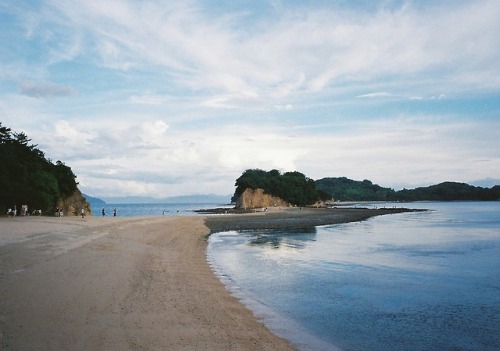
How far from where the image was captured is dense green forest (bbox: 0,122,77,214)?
43625mm

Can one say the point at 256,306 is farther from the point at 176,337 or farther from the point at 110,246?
the point at 110,246

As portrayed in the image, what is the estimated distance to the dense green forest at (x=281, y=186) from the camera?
467 ft

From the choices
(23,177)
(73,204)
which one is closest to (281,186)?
(73,204)

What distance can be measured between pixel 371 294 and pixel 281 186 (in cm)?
13766

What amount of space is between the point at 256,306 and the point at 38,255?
33.7ft

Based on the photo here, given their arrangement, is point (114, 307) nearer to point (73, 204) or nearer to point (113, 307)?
point (113, 307)

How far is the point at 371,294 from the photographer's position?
15188 millimetres

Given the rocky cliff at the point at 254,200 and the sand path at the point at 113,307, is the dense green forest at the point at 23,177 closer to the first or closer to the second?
the sand path at the point at 113,307

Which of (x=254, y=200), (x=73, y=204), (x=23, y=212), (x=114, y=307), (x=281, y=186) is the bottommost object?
(x=114, y=307)

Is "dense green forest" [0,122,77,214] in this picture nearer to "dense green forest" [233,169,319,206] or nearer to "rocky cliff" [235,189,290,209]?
"rocky cliff" [235,189,290,209]

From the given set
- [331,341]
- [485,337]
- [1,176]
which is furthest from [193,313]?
[1,176]

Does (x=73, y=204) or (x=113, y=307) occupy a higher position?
(x=73, y=204)

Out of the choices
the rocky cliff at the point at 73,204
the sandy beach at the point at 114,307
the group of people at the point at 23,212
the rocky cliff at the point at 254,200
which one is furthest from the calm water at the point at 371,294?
the rocky cliff at the point at 254,200

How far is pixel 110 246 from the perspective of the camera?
71.3ft
